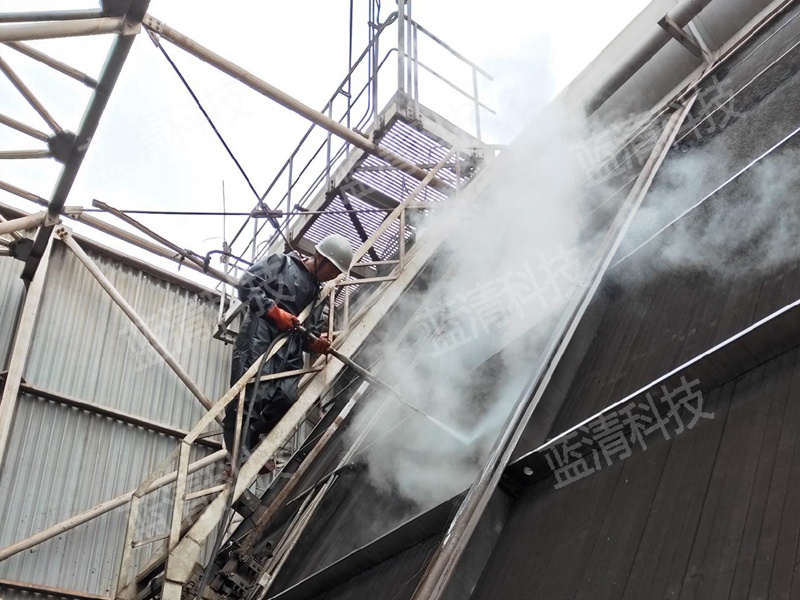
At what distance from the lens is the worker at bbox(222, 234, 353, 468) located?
6.66 metres

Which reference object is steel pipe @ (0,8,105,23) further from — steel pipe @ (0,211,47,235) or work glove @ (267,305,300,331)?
work glove @ (267,305,300,331)

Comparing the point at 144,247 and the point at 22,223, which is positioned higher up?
the point at 22,223

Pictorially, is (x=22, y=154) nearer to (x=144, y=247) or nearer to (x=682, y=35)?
(x=144, y=247)

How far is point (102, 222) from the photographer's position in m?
9.84

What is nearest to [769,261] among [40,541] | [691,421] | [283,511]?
[691,421]

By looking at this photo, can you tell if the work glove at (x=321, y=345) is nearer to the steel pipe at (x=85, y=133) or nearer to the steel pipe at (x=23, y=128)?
the steel pipe at (x=85, y=133)

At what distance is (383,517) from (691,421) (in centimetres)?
293

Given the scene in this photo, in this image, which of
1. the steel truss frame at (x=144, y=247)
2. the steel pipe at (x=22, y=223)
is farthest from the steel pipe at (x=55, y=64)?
the steel pipe at (x=22, y=223)

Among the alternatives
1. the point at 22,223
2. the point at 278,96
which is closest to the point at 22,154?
the point at 22,223

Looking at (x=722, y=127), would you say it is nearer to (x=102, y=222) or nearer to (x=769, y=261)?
(x=769, y=261)

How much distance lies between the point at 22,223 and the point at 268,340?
3046mm

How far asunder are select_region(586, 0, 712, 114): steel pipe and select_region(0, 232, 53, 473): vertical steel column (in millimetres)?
6181

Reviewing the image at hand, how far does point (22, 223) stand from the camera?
786 centimetres

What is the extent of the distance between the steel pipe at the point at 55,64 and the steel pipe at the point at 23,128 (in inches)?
Result: 26.0
